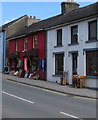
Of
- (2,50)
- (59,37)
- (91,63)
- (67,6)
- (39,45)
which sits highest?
(67,6)

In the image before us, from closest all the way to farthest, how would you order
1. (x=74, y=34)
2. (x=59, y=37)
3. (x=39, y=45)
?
1. (x=74, y=34)
2. (x=59, y=37)
3. (x=39, y=45)

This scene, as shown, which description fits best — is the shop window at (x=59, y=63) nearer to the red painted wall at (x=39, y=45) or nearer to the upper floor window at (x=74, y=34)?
the upper floor window at (x=74, y=34)

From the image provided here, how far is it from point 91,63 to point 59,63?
449 cm

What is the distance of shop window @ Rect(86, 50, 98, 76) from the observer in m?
17.8

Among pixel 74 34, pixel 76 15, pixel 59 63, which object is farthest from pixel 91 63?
pixel 76 15

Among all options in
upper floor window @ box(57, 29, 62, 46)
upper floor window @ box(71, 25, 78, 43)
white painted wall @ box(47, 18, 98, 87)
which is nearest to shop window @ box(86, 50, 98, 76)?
white painted wall @ box(47, 18, 98, 87)

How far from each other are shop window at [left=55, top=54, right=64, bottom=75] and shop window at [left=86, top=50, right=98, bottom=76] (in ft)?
11.9

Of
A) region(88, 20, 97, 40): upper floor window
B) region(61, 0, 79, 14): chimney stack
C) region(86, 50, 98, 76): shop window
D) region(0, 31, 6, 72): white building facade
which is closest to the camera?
region(86, 50, 98, 76): shop window

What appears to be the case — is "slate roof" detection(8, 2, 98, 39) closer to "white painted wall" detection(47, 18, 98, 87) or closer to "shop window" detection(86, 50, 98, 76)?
"white painted wall" detection(47, 18, 98, 87)

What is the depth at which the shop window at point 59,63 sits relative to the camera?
21.7 m

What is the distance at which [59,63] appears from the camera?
72.4 ft

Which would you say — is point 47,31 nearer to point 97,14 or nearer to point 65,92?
point 97,14

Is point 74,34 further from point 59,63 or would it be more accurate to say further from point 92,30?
point 59,63

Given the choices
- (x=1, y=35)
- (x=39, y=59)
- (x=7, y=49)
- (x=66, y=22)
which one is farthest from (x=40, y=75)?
(x=1, y=35)
